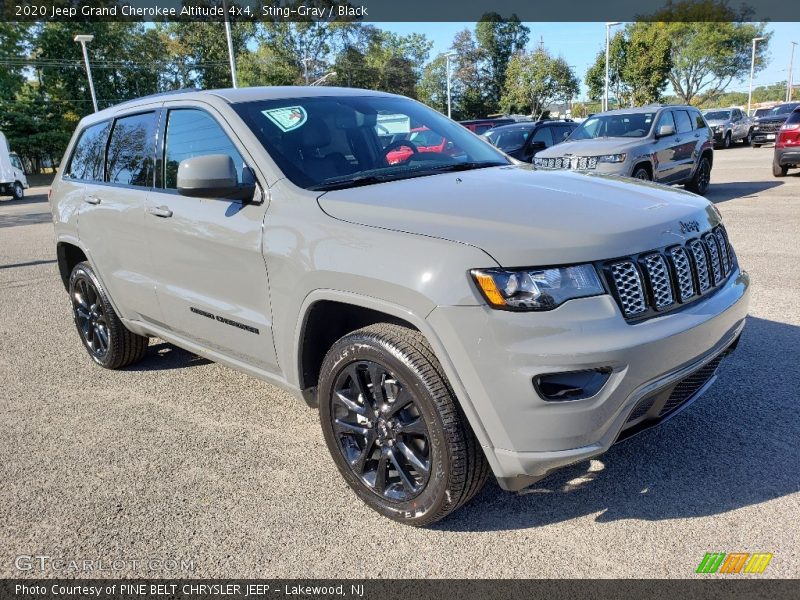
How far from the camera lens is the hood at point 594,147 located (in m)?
10.3

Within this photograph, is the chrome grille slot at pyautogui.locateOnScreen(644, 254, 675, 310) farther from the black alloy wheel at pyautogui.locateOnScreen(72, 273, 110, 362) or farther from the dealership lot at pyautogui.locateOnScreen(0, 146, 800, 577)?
the black alloy wheel at pyautogui.locateOnScreen(72, 273, 110, 362)

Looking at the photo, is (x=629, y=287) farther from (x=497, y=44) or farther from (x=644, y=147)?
(x=497, y=44)

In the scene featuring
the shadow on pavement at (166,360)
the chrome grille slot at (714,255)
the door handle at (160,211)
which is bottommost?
the shadow on pavement at (166,360)

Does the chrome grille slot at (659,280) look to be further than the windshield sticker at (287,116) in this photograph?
No

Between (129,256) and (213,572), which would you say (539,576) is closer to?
(213,572)

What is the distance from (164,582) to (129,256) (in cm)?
226

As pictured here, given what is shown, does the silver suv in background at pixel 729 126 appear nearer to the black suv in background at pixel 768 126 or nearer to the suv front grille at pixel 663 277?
the black suv in background at pixel 768 126

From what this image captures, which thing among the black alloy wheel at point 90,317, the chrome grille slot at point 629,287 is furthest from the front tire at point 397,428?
the black alloy wheel at point 90,317

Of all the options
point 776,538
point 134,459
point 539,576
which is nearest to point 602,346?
point 539,576

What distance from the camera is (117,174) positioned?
425 cm

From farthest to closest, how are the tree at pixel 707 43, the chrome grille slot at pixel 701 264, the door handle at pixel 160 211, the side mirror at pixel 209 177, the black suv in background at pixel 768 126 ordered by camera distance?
the tree at pixel 707 43 < the black suv in background at pixel 768 126 < the door handle at pixel 160 211 < the side mirror at pixel 209 177 < the chrome grille slot at pixel 701 264

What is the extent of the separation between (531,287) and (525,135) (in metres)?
12.4

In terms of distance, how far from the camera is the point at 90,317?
4.90 metres

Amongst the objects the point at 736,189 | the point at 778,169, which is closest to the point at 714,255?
the point at 736,189
